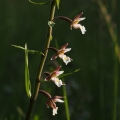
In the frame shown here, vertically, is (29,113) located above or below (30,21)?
below

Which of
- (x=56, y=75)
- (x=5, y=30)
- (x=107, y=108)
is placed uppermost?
(x=5, y=30)

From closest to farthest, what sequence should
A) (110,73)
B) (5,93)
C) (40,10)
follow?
(5,93), (110,73), (40,10)

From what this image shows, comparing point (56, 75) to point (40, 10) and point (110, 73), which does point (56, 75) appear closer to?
point (110, 73)

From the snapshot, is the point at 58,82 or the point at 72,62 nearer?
the point at 58,82

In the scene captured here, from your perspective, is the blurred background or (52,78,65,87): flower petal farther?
the blurred background

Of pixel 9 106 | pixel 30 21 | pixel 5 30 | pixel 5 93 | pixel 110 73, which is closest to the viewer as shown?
pixel 9 106

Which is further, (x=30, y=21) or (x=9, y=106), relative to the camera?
(x=30, y=21)

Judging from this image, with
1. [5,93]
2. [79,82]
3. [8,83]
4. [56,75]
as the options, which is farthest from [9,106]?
[56,75]

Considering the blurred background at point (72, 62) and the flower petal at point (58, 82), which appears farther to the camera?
the blurred background at point (72, 62)
